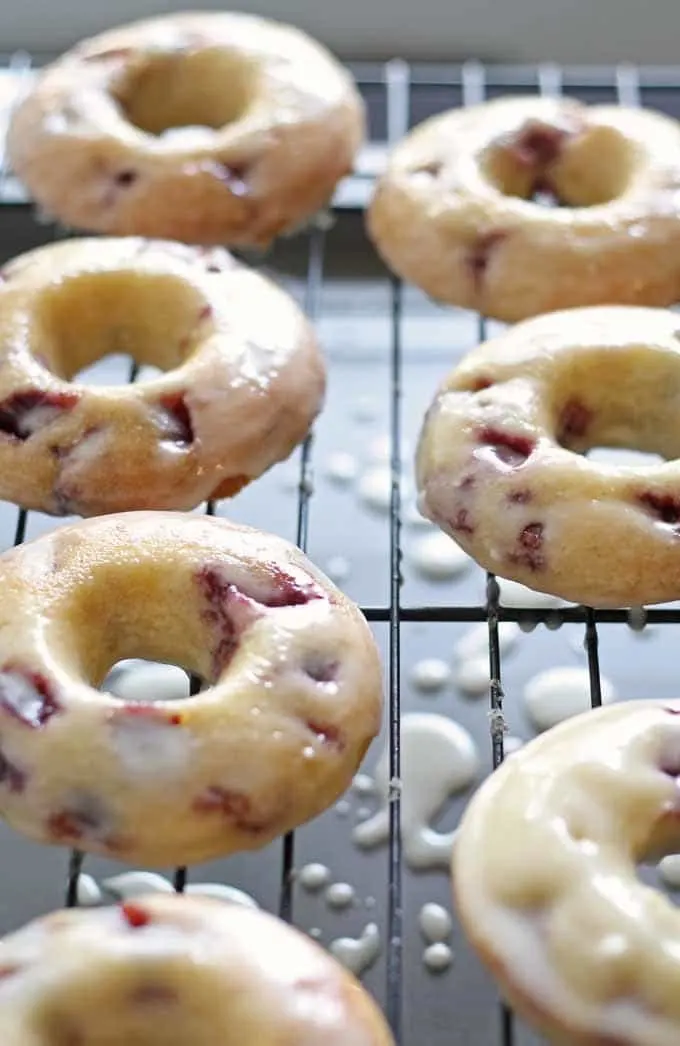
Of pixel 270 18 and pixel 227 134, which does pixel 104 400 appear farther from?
pixel 270 18

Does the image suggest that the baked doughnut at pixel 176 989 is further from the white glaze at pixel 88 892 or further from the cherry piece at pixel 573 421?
the cherry piece at pixel 573 421

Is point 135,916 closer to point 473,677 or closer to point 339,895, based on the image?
point 339,895

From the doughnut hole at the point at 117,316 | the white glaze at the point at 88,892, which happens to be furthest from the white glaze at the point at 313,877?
the doughnut hole at the point at 117,316

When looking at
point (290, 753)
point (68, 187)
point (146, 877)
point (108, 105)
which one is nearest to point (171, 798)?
point (290, 753)

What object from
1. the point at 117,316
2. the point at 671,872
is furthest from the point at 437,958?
the point at 117,316

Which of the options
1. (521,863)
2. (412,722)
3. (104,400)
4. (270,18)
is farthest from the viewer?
(270,18)

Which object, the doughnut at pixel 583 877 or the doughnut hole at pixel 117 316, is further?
the doughnut hole at pixel 117 316

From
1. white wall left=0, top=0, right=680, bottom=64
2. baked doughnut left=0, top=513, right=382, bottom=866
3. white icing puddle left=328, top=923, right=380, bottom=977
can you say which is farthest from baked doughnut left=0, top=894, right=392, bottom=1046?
white wall left=0, top=0, right=680, bottom=64
